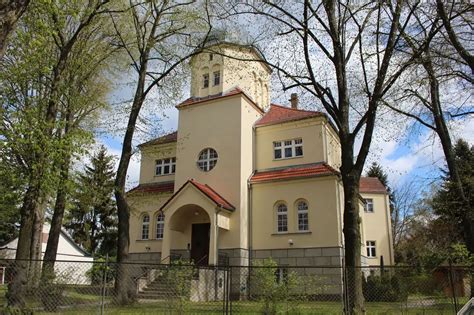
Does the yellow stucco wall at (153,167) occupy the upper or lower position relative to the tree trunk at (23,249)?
upper

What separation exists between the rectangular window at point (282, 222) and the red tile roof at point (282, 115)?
564cm

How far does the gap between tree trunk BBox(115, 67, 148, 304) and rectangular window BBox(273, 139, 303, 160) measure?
927 centimetres

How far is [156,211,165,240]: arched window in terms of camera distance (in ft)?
80.1

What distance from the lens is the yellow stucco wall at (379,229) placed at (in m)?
36.1

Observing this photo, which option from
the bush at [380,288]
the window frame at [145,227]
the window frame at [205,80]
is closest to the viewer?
the bush at [380,288]

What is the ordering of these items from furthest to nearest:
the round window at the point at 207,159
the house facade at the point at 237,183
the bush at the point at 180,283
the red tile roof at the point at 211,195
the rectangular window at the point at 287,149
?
the round window at the point at 207,159, the rectangular window at the point at 287,149, the red tile roof at the point at 211,195, the house facade at the point at 237,183, the bush at the point at 180,283

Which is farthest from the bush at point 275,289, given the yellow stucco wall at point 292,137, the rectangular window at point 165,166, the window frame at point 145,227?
the rectangular window at point 165,166

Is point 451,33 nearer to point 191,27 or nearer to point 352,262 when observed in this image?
point 352,262

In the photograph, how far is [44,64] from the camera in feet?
48.9

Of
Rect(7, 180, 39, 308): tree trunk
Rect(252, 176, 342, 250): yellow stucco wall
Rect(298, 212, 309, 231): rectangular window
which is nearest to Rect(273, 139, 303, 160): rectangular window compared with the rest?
Rect(252, 176, 342, 250): yellow stucco wall

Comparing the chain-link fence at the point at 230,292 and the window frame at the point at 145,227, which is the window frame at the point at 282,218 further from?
the window frame at the point at 145,227

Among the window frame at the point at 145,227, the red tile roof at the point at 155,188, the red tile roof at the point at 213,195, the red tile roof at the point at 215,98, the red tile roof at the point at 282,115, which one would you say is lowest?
the window frame at the point at 145,227

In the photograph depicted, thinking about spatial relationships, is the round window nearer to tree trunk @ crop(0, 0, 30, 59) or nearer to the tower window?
the tower window

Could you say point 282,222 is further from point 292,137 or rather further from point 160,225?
point 160,225
